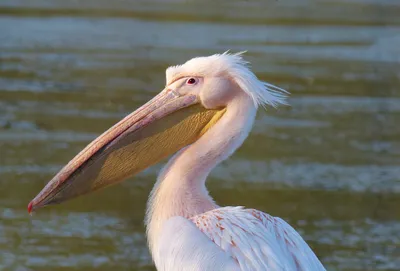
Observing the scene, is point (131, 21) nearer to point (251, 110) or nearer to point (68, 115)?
point (68, 115)

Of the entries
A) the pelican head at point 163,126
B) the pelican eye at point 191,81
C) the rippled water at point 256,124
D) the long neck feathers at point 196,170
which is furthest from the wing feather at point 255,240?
the rippled water at point 256,124

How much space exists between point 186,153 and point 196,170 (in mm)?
108

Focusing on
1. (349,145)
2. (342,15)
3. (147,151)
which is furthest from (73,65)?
(147,151)

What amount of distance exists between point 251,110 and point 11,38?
7.49 meters

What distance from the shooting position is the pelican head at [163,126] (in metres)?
4.75

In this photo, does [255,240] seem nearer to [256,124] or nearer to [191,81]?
[191,81]

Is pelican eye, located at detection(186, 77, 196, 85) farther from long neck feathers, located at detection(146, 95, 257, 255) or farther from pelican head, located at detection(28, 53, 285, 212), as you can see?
long neck feathers, located at detection(146, 95, 257, 255)

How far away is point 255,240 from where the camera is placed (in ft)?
14.1

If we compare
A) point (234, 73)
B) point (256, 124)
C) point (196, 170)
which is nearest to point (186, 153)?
point (196, 170)

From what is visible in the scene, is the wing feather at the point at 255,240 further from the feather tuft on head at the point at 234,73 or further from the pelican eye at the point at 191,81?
the pelican eye at the point at 191,81

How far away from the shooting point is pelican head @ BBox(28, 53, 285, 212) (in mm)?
4750

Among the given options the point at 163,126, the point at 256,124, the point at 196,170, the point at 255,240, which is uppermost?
the point at 163,126

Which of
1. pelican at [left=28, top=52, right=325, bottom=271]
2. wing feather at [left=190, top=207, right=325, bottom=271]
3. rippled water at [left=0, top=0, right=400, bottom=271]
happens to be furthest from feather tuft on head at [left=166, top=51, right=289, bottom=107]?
rippled water at [left=0, top=0, right=400, bottom=271]

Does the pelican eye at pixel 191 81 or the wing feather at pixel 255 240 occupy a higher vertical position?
the pelican eye at pixel 191 81
